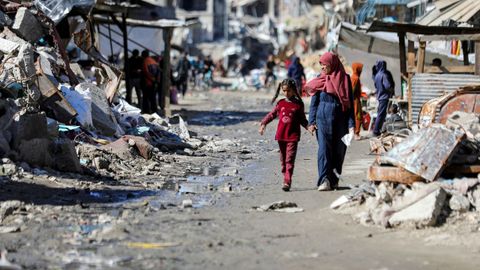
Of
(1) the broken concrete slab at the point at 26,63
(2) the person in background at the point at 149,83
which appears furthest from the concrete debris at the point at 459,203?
(2) the person in background at the point at 149,83

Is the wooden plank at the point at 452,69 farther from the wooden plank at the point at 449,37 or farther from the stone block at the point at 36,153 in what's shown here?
the stone block at the point at 36,153

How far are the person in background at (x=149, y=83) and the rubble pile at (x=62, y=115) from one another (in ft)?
11.8

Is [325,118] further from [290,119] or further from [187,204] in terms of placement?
[187,204]

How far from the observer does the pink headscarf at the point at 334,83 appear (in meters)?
10.5

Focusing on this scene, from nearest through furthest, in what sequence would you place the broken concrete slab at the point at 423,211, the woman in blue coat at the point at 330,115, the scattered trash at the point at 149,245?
the scattered trash at the point at 149,245, the broken concrete slab at the point at 423,211, the woman in blue coat at the point at 330,115

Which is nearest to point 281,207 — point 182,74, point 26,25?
point 26,25

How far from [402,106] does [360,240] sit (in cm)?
938

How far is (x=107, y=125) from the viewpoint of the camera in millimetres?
14938

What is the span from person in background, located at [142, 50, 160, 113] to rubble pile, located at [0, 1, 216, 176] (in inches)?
141

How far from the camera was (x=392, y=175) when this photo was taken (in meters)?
8.80

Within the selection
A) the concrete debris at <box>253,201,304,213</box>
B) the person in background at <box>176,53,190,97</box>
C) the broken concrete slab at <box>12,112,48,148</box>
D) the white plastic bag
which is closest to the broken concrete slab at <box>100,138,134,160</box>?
the white plastic bag

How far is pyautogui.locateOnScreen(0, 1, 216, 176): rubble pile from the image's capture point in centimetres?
1155

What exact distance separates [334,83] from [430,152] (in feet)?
6.90

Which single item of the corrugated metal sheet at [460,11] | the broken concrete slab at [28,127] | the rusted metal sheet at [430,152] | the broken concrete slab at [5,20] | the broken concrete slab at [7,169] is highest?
the corrugated metal sheet at [460,11]
